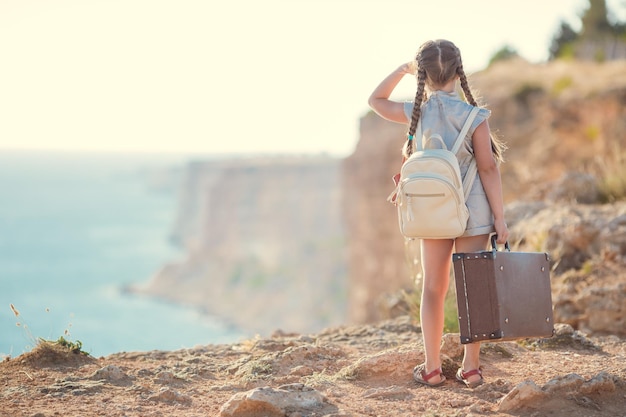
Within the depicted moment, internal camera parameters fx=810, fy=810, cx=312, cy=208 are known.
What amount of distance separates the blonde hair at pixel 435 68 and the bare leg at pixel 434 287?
527 millimetres

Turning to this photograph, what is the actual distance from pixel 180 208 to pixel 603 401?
9152 cm

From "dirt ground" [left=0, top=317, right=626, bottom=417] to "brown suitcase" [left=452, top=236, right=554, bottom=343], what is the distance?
0.29 meters

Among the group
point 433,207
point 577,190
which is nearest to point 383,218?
point 577,190

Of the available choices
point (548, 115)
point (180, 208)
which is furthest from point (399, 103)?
point (180, 208)

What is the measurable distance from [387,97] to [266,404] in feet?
5.28

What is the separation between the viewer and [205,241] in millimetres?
79312

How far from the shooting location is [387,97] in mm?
4016

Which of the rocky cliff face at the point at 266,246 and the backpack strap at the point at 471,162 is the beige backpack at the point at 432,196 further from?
the rocky cliff face at the point at 266,246

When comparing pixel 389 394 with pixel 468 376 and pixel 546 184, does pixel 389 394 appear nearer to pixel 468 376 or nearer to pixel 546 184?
pixel 468 376

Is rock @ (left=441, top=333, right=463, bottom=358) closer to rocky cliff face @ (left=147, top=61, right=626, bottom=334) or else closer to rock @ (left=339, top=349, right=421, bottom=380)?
rock @ (left=339, top=349, right=421, bottom=380)

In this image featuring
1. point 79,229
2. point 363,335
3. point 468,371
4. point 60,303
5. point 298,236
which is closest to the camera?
Answer: point 468,371

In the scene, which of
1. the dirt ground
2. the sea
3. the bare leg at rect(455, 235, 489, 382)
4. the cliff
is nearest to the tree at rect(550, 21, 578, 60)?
the cliff

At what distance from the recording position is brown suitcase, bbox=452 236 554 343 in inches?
144

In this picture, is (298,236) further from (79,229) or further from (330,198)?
(79,229)
